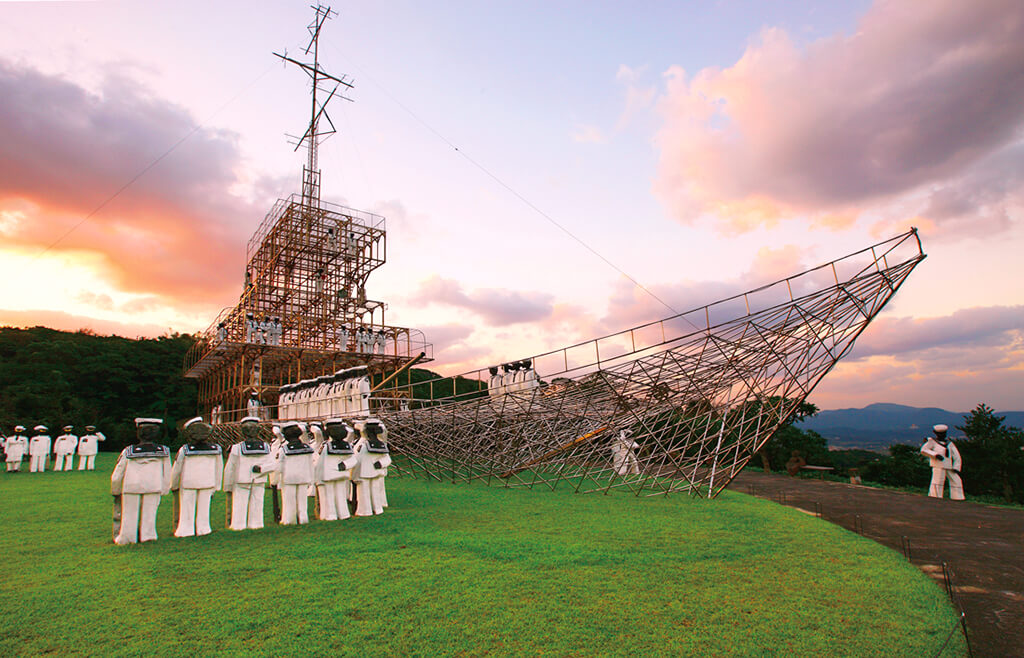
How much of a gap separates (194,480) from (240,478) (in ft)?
2.35

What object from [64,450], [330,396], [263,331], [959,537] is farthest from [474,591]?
[263,331]

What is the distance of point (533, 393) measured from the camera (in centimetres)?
1648

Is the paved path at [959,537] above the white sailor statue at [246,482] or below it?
below

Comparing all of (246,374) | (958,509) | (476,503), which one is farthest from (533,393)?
(246,374)

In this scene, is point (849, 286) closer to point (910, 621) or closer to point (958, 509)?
point (958, 509)

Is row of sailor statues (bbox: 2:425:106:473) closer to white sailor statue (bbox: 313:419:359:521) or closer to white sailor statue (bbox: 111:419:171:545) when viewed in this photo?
white sailor statue (bbox: 111:419:171:545)

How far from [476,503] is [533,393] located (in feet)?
15.7

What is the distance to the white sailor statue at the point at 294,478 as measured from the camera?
9977 mm

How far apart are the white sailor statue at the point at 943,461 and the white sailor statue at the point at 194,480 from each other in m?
16.3

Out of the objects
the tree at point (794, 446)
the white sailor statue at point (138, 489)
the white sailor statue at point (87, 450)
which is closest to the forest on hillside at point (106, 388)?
the tree at point (794, 446)

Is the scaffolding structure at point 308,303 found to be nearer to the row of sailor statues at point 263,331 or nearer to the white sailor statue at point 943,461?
the row of sailor statues at point 263,331

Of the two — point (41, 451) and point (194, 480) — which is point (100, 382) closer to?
point (41, 451)

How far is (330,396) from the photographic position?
22844mm

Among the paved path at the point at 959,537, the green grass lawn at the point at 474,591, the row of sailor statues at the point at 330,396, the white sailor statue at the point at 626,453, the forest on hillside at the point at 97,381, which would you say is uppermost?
the forest on hillside at the point at 97,381
